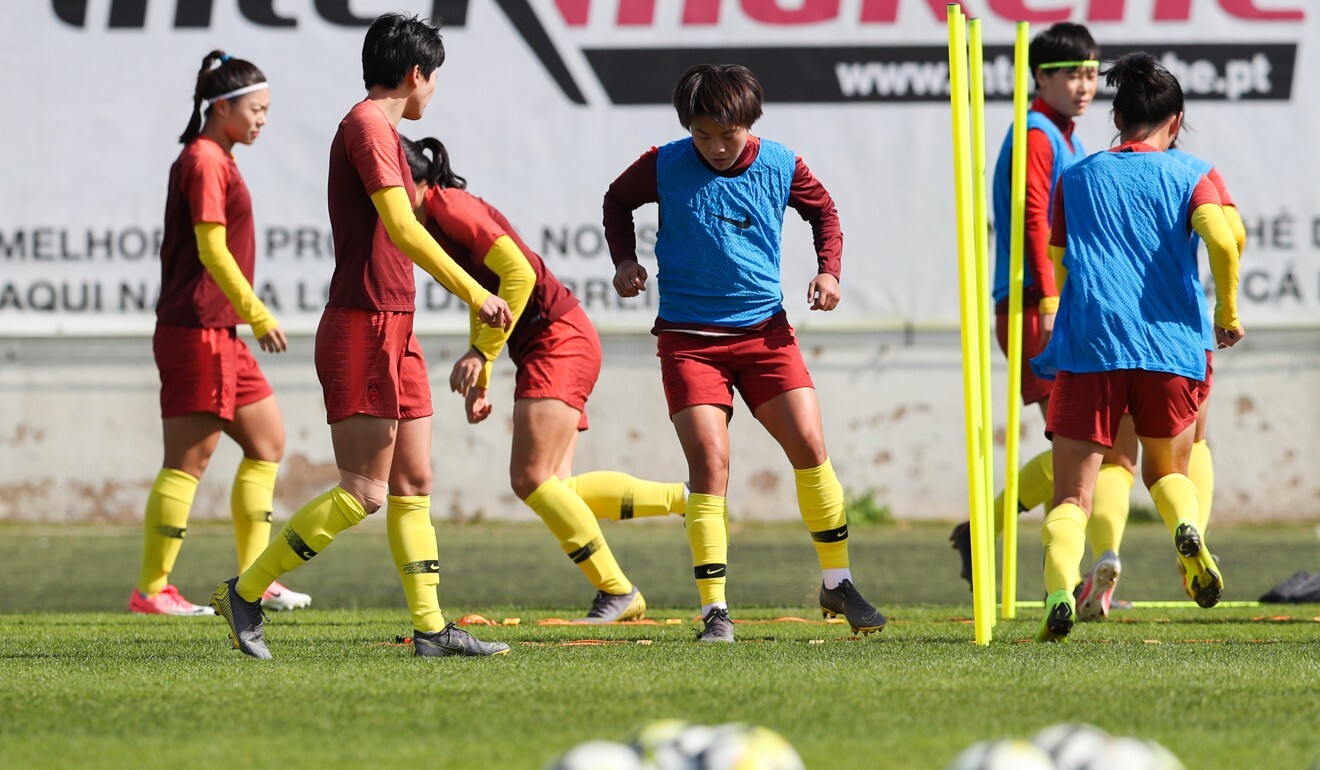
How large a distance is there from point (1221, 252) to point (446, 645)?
260 centimetres

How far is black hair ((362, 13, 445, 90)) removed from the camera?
5.00 m

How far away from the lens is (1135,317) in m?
5.40

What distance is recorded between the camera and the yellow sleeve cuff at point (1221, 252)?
5.27 m

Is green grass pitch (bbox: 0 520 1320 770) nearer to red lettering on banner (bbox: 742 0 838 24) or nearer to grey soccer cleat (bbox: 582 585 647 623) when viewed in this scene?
grey soccer cleat (bbox: 582 585 647 623)

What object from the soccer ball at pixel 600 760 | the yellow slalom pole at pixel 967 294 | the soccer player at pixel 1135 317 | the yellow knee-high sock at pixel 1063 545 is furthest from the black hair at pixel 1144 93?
the soccer ball at pixel 600 760

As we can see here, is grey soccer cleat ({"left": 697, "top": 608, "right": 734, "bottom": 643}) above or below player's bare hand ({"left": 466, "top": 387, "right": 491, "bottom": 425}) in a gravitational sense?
below

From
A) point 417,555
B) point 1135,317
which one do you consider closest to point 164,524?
point 417,555

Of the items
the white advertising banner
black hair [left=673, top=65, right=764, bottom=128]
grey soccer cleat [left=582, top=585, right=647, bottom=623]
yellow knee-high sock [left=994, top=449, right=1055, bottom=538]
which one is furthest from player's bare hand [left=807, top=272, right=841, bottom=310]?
the white advertising banner

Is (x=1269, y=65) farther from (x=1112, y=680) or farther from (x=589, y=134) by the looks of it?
(x=1112, y=680)

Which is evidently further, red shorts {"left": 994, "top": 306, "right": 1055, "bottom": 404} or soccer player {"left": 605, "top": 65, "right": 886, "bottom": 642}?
red shorts {"left": 994, "top": 306, "right": 1055, "bottom": 404}

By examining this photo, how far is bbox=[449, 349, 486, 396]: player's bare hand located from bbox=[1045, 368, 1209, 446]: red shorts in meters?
1.86

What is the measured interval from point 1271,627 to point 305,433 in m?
7.84

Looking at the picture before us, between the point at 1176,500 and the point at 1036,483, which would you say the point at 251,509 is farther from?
the point at 1176,500

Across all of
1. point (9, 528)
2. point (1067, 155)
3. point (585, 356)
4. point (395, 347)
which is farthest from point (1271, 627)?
point (9, 528)
